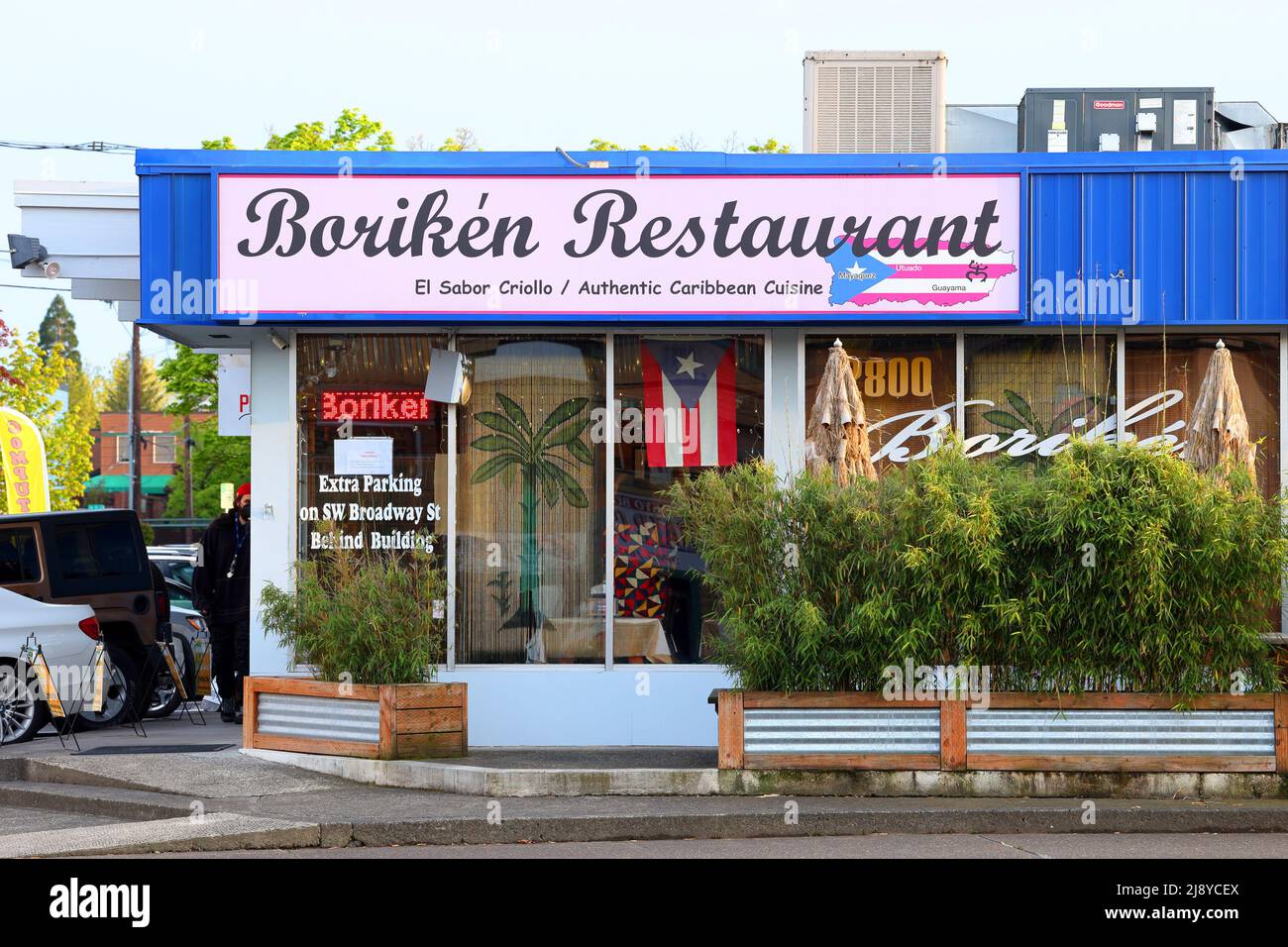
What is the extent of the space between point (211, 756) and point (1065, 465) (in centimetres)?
636

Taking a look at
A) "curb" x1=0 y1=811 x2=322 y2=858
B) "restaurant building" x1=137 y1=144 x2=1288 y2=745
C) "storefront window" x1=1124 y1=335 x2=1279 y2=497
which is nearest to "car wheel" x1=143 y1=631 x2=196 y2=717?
"restaurant building" x1=137 y1=144 x2=1288 y2=745

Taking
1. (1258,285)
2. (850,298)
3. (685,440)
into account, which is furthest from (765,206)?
(1258,285)

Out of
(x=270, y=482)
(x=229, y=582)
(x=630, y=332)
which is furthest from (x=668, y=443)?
(x=229, y=582)

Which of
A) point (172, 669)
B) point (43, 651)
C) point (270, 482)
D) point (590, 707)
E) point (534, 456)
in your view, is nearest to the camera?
point (590, 707)

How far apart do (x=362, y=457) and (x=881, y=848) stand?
5711mm

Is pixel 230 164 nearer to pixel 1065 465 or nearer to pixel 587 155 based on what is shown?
pixel 587 155

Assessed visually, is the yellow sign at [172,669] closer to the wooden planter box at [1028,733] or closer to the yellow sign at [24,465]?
the wooden planter box at [1028,733]

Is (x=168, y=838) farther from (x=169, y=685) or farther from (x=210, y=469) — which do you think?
(x=210, y=469)

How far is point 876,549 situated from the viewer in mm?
9602

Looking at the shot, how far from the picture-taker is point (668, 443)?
40.1 ft

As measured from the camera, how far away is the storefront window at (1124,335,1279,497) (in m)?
12.1

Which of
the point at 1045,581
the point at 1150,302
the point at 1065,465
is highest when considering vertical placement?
the point at 1150,302

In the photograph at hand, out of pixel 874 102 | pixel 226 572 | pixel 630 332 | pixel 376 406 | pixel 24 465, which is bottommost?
pixel 226 572

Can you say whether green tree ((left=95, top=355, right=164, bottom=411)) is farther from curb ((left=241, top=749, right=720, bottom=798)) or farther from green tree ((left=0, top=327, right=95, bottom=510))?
curb ((left=241, top=749, right=720, bottom=798))
